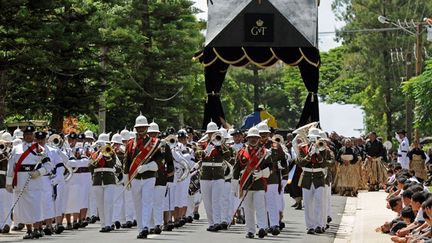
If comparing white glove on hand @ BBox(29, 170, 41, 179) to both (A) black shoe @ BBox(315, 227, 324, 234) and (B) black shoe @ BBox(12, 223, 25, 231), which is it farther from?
(A) black shoe @ BBox(315, 227, 324, 234)

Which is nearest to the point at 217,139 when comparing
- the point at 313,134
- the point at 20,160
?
the point at 313,134

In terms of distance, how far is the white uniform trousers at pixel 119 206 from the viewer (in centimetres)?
2405

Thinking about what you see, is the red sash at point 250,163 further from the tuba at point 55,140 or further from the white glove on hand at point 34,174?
the tuba at point 55,140

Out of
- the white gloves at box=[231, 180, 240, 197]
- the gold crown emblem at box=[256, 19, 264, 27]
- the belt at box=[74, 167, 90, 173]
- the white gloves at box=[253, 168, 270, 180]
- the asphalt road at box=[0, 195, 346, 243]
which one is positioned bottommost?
the asphalt road at box=[0, 195, 346, 243]

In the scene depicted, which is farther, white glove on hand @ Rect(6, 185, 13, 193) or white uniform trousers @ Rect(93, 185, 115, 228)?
white uniform trousers @ Rect(93, 185, 115, 228)

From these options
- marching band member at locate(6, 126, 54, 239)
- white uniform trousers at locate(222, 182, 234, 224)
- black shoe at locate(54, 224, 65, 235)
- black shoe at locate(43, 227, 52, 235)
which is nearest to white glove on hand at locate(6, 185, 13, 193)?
marching band member at locate(6, 126, 54, 239)

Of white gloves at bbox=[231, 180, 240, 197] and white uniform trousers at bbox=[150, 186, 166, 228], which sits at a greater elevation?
white gloves at bbox=[231, 180, 240, 197]

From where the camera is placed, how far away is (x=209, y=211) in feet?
78.3

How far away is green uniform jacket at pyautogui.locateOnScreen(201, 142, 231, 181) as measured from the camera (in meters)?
23.7

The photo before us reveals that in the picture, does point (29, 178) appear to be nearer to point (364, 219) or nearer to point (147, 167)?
point (147, 167)

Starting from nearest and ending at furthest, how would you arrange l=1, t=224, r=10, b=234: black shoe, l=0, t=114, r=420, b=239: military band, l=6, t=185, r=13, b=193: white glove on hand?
l=0, t=114, r=420, b=239: military band → l=6, t=185, r=13, b=193: white glove on hand → l=1, t=224, r=10, b=234: black shoe

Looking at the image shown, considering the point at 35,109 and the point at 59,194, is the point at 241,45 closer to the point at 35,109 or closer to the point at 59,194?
the point at 35,109

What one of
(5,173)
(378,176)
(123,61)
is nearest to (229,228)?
(5,173)

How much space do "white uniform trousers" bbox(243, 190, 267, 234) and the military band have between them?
0.06 ft
